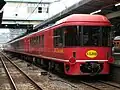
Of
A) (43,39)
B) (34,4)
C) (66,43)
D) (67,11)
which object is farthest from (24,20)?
(66,43)

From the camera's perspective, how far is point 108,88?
1239 cm

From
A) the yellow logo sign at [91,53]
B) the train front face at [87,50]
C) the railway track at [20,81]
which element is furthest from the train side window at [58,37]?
the railway track at [20,81]

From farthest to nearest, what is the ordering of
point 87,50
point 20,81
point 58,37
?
1. point 58,37
2. point 20,81
3. point 87,50

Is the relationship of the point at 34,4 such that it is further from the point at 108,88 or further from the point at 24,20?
the point at 108,88

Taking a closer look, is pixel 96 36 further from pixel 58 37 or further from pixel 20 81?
pixel 20 81

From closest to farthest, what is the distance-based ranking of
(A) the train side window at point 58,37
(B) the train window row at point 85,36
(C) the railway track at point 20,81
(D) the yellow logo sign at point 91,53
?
(C) the railway track at point 20,81
(D) the yellow logo sign at point 91,53
(B) the train window row at point 85,36
(A) the train side window at point 58,37

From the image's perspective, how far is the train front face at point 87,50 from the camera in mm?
13906

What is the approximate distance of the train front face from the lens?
13.9 m

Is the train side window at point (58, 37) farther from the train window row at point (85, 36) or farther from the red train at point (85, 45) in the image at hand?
the train window row at point (85, 36)

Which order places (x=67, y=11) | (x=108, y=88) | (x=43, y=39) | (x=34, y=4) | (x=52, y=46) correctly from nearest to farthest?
(x=108, y=88) → (x=52, y=46) → (x=43, y=39) → (x=67, y=11) → (x=34, y=4)

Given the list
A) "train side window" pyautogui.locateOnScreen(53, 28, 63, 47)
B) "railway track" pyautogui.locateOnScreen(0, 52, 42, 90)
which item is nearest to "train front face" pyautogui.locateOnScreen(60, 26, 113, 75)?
"train side window" pyautogui.locateOnScreen(53, 28, 63, 47)

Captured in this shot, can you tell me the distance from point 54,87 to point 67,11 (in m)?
13.1

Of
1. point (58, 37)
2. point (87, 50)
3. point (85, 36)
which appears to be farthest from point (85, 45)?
point (58, 37)

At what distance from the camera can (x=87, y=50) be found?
1402 centimetres
